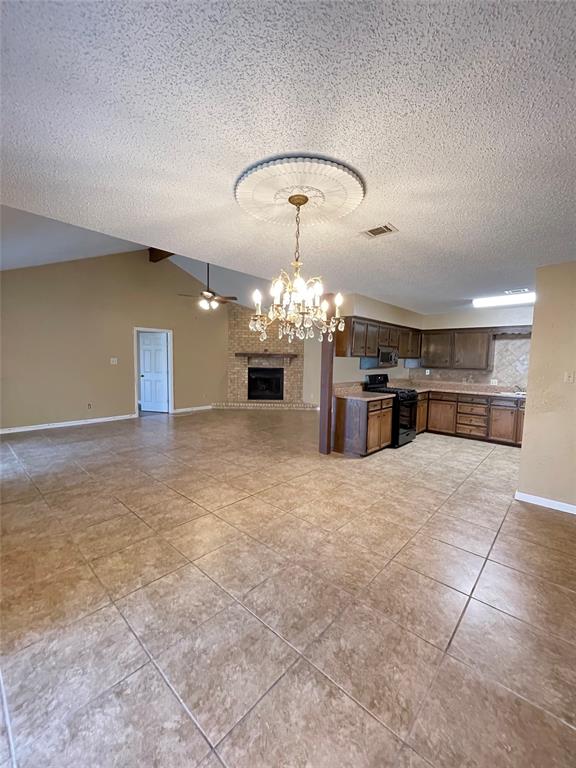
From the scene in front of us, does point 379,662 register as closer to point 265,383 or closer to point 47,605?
point 47,605

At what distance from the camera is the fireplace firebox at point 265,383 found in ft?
28.5

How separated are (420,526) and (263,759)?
201 cm

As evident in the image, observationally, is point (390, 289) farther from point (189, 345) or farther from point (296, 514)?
point (189, 345)

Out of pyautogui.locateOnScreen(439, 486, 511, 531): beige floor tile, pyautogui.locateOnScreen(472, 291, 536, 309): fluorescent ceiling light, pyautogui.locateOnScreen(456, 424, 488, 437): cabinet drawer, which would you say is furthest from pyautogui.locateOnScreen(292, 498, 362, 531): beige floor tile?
pyautogui.locateOnScreen(472, 291, 536, 309): fluorescent ceiling light

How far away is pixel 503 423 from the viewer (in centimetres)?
530

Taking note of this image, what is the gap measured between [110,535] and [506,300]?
637 centimetres

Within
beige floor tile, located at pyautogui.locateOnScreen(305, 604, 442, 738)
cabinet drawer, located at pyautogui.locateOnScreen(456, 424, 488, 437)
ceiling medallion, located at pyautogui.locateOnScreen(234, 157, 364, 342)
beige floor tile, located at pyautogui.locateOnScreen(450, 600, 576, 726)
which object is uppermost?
ceiling medallion, located at pyautogui.locateOnScreen(234, 157, 364, 342)

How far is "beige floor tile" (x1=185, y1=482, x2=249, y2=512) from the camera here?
3.02 meters

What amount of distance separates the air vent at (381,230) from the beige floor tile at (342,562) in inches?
101

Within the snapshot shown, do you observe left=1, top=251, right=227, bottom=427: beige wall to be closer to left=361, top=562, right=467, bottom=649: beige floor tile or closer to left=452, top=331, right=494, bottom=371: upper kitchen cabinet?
left=452, top=331, right=494, bottom=371: upper kitchen cabinet

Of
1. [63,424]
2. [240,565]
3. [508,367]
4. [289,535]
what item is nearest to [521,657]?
[289,535]

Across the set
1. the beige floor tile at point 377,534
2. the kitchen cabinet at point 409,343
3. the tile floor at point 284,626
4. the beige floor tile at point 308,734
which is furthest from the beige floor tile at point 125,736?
the kitchen cabinet at point 409,343

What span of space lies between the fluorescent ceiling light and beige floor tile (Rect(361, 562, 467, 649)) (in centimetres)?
471

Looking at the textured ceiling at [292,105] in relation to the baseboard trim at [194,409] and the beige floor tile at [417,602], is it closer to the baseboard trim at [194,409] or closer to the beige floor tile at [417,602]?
the beige floor tile at [417,602]
